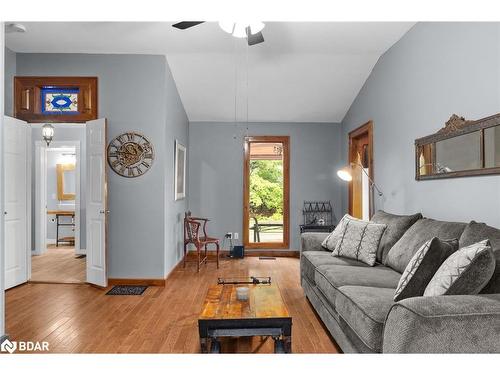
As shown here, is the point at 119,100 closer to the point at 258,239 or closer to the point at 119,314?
the point at 119,314

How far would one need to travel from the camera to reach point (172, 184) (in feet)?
15.9

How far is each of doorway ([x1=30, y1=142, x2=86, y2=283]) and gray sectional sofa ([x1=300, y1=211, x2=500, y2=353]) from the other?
334cm

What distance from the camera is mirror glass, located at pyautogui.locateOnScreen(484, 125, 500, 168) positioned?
2.39 meters

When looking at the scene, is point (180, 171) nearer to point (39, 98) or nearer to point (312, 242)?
point (39, 98)

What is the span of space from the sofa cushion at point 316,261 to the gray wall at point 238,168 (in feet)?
8.01

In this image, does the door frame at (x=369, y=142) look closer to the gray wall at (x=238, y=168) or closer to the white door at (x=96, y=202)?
the gray wall at (x=238, y=168)

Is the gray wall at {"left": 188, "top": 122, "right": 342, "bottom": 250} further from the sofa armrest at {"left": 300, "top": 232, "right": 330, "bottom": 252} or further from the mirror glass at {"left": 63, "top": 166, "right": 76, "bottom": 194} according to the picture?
the mirror glass at {"left": 63, "top": 166, "right": 76, "bottom": 194}

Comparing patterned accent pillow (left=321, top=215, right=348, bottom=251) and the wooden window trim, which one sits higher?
the wooden window trim

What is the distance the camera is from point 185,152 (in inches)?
225

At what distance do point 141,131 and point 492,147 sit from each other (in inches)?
144

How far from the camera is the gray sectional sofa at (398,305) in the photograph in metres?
1.47

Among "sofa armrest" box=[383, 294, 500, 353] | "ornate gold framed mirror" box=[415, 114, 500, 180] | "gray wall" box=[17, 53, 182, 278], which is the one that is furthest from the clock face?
"sofa armrest" box=[383, 294, 500, 353]

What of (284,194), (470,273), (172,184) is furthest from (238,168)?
(470,273)

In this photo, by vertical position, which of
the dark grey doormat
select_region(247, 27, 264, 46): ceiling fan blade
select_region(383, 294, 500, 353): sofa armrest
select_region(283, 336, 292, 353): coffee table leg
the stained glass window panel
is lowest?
the dark grey doormat
